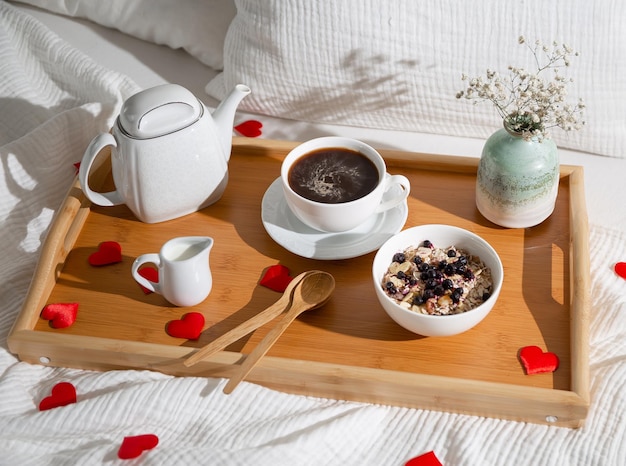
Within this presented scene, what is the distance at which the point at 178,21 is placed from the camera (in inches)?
73.6

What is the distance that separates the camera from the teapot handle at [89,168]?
4.28 ft

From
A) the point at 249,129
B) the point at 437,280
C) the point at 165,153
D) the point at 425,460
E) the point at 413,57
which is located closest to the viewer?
the point at 425,460

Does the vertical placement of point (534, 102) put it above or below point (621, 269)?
above

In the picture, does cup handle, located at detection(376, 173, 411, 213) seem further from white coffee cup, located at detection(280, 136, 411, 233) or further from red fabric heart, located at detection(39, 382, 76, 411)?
red fabric heart, located at detection(39, 382, 76, 411)

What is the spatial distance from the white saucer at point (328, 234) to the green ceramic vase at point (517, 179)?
0.51ft

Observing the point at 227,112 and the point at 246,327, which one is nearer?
the point at 246,327

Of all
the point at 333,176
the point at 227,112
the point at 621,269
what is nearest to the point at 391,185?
the point at 333,176

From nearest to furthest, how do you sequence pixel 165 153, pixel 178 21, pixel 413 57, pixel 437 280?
1. pixel 437 280
2. pixel 165 153
3. pixel 413 57
4. pixel 178 21

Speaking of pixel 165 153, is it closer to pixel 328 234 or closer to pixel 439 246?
pixel 328 234

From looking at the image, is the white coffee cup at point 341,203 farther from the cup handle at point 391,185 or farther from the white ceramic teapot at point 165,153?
the white ceramic teapot at point 165,153

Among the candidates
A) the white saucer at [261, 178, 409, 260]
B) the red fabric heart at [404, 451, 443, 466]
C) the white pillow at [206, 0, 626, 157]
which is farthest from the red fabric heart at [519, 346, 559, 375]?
the white pillow at [206, 0, 626, 157]

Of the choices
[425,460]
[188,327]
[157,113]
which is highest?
[157,113]

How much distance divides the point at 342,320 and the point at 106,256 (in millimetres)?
431

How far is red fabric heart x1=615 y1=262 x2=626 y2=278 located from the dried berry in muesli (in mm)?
285
